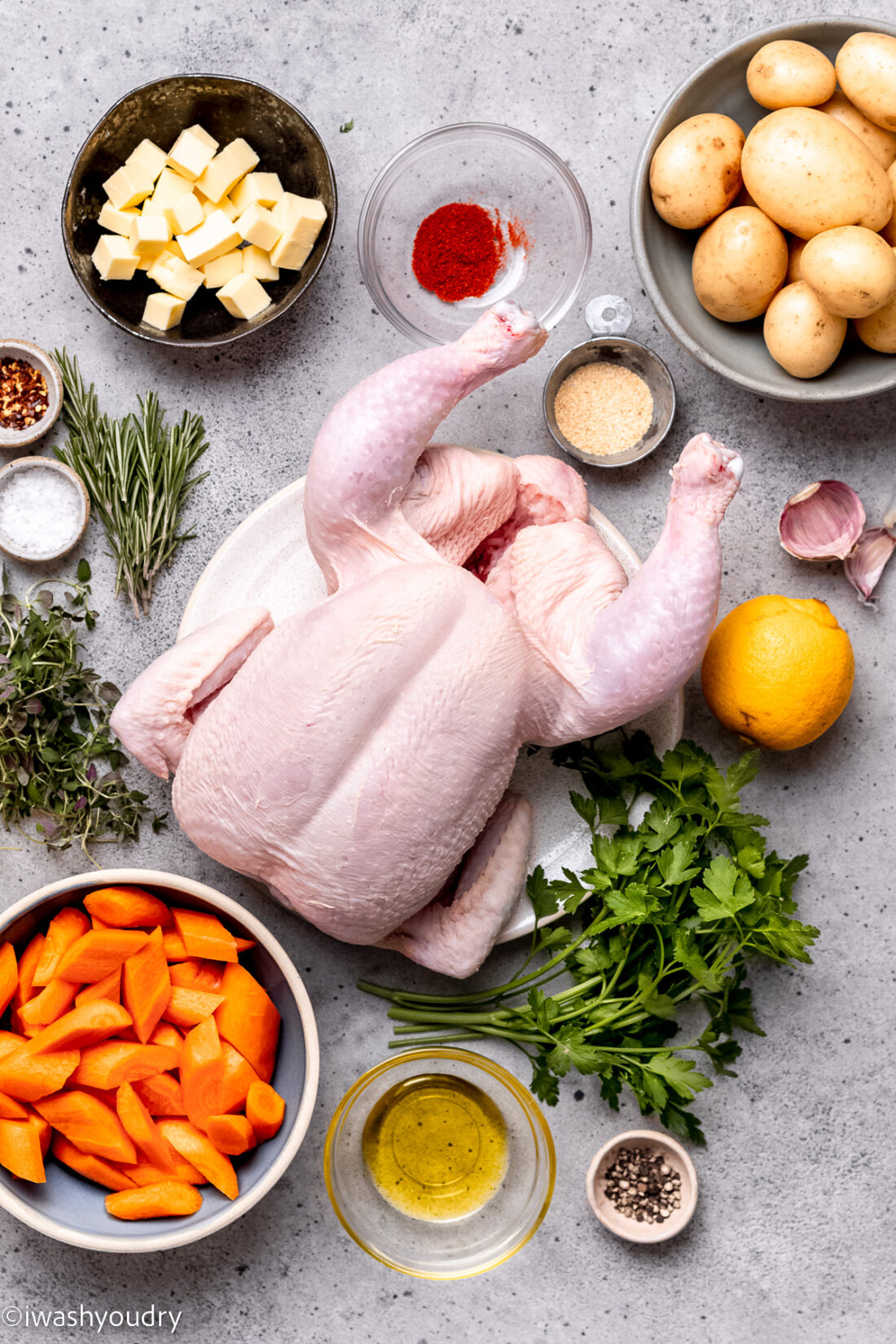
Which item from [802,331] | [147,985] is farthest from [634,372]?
[147,985]

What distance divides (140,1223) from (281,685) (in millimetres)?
905

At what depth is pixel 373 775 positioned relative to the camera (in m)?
1.38

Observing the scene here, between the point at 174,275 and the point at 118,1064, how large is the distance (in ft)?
4.29

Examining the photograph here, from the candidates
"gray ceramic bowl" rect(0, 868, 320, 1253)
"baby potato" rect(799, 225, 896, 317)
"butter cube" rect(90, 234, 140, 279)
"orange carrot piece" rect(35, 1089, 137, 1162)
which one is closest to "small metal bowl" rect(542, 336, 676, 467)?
"baby potato" rect(799, 225, 896, 317)

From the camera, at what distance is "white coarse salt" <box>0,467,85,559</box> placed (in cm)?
177

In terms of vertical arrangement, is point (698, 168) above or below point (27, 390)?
→ below

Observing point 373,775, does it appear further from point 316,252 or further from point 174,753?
point 316,252

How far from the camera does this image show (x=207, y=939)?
1.59 m

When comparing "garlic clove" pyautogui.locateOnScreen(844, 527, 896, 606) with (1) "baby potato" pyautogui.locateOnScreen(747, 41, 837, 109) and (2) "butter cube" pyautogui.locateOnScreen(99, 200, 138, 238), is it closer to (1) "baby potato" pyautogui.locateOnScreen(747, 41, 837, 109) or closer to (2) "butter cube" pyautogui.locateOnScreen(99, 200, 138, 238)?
(1) "baby potato" pyautogui.locateOnScreen(747, 41, 837, 109)

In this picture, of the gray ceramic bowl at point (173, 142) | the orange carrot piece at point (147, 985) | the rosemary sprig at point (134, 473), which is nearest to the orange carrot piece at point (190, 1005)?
the orange carrot piece at point (147, 985)

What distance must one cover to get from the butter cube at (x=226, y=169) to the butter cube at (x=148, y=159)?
0.07 meters

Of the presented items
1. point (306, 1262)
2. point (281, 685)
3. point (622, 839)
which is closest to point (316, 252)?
point (281, 685)

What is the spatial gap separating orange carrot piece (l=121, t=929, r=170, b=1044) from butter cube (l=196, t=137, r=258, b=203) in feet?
4.12

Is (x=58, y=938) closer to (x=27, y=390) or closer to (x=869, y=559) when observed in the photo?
(x=27, y=390)
